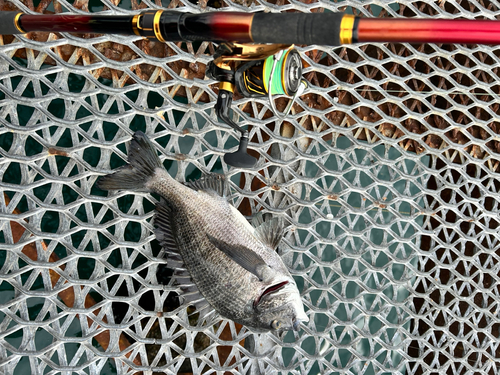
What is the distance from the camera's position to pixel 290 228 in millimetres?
2178

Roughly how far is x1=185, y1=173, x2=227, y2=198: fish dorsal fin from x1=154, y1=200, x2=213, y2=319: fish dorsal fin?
0.52 ft

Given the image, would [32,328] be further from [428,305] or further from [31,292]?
[428,305]

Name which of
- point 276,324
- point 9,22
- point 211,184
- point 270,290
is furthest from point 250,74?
point 276,324

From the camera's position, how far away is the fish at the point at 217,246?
1745mm

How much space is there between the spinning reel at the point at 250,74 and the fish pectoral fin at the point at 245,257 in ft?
1.46

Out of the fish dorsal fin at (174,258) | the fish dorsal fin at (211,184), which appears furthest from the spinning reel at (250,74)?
the fish dorsal fin at (174,258)

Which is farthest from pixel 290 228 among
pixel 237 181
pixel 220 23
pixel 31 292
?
pixel 220 23

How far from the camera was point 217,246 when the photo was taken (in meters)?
1.80

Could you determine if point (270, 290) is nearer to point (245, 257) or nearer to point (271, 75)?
point (245, 257)

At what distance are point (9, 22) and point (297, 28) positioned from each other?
0.89m

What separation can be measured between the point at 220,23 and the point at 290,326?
1261 mm

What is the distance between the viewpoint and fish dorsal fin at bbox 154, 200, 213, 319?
1.88 metres

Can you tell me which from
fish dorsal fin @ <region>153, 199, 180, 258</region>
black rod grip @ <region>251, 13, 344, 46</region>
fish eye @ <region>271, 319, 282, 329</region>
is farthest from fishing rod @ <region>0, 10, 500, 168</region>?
fish eye @ <region>271, 319, 282, 329</region>

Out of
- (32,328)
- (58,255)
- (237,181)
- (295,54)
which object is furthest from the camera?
(237,181)
